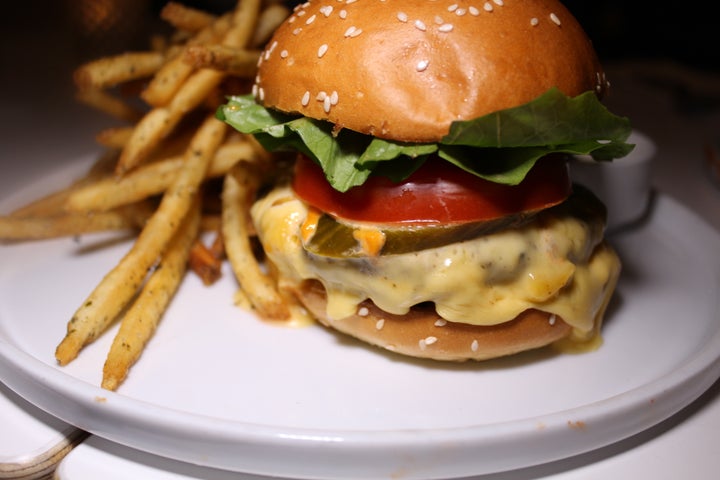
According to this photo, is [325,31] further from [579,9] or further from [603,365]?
[579,9]

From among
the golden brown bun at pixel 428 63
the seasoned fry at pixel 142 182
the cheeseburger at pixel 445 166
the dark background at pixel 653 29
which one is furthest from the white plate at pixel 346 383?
the dark background at pixel 653 29

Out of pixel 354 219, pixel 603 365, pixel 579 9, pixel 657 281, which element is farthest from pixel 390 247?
pixel 579 9

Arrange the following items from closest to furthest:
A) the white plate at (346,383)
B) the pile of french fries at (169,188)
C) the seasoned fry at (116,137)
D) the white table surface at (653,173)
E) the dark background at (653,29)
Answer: the white plate at (346,383) → the white table surface at (653,173) → the pile of french fries at (169,188) → the seasoned fry at (116,137) → the dark background at (653,29)

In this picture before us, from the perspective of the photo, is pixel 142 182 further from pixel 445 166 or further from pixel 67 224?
pixel 445 166

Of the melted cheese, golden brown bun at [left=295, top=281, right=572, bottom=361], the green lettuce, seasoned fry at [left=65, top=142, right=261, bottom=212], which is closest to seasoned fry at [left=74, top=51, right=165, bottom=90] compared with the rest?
seasoned fry at [left=65, top=142, right=261, bottom=212]

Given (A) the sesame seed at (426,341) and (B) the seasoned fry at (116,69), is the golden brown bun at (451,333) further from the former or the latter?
(B) the seasoned fry at (116,69)

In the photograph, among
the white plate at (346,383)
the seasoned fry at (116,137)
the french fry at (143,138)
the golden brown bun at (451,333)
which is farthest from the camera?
the seasoned fry at (116,137)

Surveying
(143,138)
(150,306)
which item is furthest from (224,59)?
(150,306)
